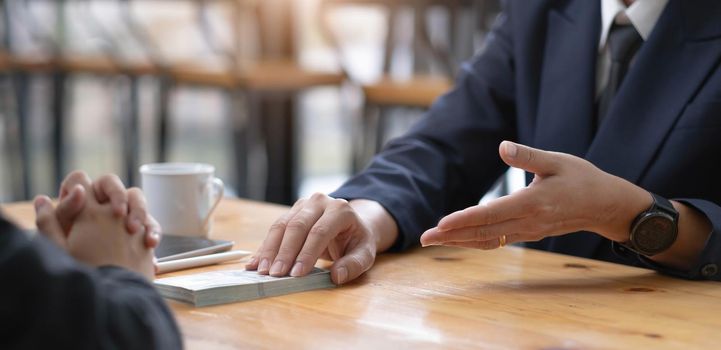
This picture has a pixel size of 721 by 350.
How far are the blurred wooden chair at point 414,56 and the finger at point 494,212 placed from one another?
198 centimetres

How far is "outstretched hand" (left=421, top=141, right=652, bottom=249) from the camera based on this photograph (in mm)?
1084

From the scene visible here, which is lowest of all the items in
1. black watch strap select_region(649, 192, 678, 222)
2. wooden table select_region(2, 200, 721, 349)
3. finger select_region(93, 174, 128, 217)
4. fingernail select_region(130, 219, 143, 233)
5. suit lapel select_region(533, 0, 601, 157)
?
wooden table select_region(2, 200, 721, 349)

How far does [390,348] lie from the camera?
0.81 m

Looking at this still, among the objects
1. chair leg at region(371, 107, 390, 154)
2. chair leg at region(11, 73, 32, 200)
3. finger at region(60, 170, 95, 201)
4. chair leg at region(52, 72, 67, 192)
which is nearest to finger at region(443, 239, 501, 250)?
finger at region(60, 170, 95, 201)

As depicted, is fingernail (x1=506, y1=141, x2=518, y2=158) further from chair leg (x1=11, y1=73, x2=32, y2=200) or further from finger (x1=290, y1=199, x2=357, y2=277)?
chair leg (x1=11, y1=73, x2=32, y2=200)

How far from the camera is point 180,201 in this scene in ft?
4.25

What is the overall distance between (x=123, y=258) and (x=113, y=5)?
4.32 meters

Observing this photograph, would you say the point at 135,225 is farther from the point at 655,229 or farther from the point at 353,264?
the point at 655,229

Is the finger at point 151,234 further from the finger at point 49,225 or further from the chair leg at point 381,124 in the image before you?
the chair leg at point 381,124

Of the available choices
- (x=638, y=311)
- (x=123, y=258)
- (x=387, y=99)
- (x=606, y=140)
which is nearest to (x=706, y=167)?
(x=606, y=140)

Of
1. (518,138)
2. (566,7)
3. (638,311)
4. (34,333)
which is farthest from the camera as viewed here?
(518,138)

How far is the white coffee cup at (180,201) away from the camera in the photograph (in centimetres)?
129

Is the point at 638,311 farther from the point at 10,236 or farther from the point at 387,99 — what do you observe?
the point at 387,99

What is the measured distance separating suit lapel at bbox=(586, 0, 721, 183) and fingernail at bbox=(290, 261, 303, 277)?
0.55 m
